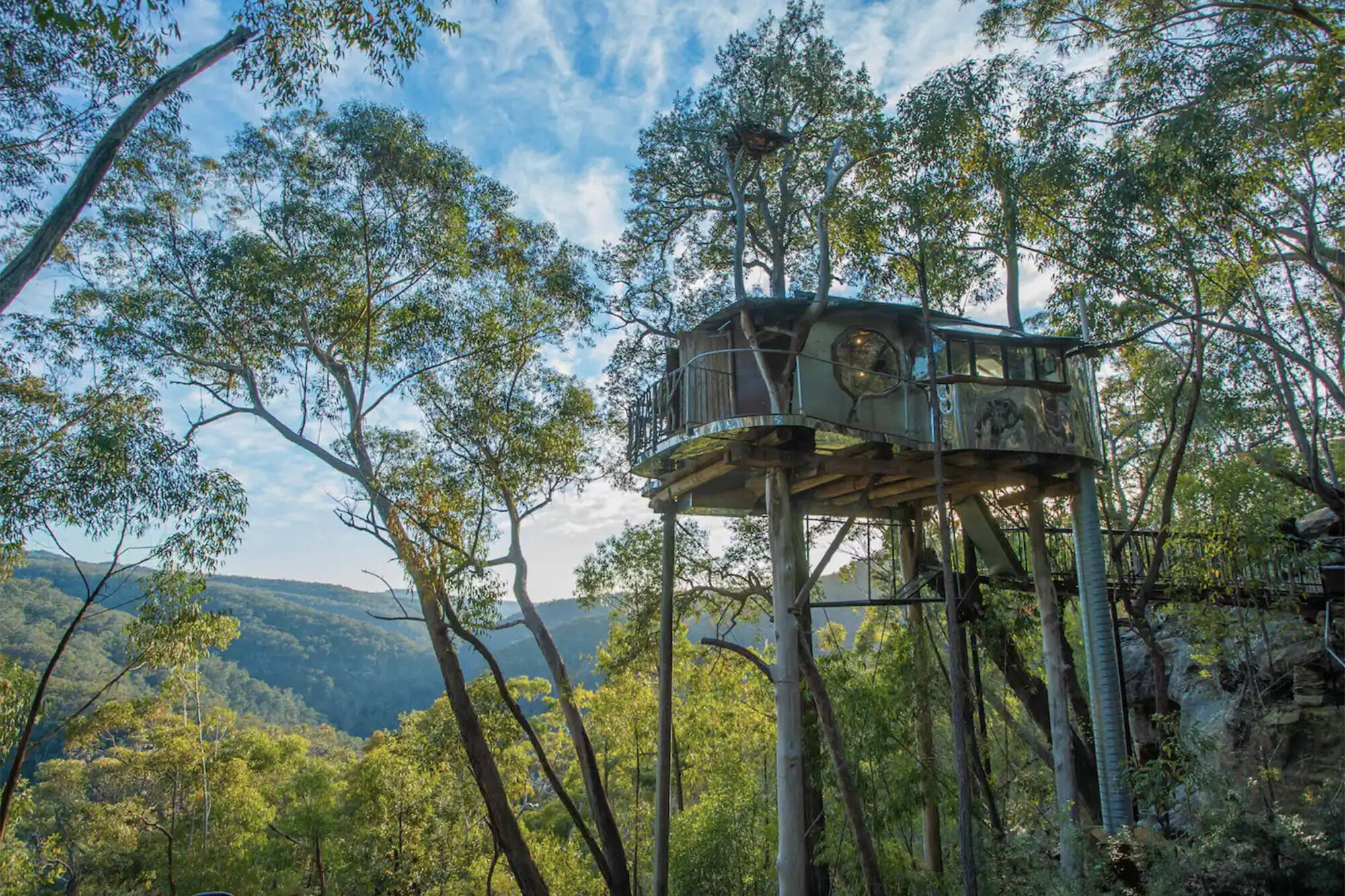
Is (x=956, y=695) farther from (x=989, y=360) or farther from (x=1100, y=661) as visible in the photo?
(x=989, y=360)

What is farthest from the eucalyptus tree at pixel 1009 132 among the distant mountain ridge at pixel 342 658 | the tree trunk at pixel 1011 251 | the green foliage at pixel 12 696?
the distant mountain ridge at pixel 342 658

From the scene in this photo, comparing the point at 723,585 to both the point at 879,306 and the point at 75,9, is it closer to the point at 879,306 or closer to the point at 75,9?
the point at 879,306

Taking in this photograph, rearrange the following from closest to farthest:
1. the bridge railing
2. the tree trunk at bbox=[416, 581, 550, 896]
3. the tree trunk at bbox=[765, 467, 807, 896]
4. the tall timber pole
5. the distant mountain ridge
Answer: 1. the tall timber pole
2. the tree trunk at bbox=[765, 467, 807, 896]
3. the bridge railing
4. the tree trunk at bbox=[416, 581, 550, 896]
5. the distant mountain ridge

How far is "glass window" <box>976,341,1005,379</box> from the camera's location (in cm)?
1022

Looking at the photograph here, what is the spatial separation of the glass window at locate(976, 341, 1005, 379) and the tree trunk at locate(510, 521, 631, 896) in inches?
295

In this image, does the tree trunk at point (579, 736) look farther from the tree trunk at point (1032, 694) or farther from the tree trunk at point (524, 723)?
the tree trunk at point (1032, 694)

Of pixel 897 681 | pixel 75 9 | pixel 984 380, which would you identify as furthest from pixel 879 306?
pixel 75 9

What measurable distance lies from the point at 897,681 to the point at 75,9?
14.0 metres

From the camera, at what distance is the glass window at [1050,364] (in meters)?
10.2

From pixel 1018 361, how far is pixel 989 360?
0.36 meters

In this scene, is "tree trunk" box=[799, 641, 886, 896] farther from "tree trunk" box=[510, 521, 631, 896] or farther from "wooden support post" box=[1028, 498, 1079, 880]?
"tree trunk" box=[510, 521, 631, 896]

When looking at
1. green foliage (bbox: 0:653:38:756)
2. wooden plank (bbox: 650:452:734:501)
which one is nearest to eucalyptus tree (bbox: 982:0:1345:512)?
wooden plank (bbox: 650:452:734:501)

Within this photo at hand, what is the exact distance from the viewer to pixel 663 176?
1506 cm

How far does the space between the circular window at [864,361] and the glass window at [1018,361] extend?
1.38 meters
